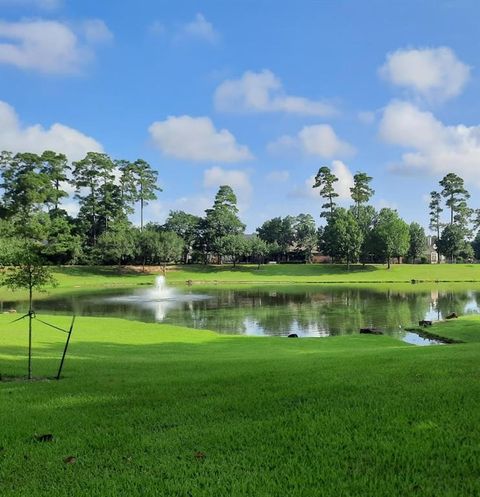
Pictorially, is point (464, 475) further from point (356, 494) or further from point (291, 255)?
point (291, 255)

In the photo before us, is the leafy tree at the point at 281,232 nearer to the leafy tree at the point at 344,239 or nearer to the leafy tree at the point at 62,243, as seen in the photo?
the leafy tree at the point at 344,239

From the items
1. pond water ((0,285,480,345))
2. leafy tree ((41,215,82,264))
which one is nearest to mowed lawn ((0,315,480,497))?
pond water ((0,285,480,345))

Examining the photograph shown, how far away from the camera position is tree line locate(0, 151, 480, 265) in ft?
303

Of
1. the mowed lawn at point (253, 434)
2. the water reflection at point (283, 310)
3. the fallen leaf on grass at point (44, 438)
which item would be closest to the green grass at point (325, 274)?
the water reflection at point (283, 310)

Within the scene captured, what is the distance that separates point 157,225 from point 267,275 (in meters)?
35.3

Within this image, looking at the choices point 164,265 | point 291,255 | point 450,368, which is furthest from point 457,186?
point 450,368

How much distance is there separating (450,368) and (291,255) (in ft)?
387

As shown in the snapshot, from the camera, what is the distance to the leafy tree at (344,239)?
9550cm

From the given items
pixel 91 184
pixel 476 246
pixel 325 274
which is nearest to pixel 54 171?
pixel 91 184

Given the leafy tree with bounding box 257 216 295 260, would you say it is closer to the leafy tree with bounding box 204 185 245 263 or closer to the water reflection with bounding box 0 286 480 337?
the leafy tree with bounding box 204 185 245 263

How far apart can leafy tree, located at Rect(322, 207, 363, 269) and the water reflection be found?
129ft

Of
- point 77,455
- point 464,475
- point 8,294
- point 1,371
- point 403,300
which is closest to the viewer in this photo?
point 464,475

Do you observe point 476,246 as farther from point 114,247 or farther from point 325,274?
point 114,247

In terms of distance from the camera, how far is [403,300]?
47.9m
